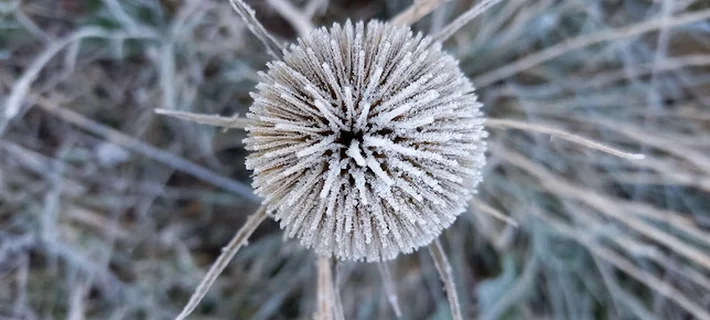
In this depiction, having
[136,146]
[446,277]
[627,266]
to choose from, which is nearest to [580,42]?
[627,266]

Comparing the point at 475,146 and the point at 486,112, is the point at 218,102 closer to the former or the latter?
the point at 486,112

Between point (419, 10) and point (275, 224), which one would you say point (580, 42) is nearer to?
point (419, 10)

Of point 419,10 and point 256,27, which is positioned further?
point 419,10

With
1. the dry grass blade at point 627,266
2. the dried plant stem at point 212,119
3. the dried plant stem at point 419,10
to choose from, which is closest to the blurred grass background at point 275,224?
the dry grass blade at point 627,266

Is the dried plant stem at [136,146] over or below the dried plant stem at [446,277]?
over

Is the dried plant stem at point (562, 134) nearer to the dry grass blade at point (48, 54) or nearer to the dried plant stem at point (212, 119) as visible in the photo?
the dried plant stem at point (212, 119)

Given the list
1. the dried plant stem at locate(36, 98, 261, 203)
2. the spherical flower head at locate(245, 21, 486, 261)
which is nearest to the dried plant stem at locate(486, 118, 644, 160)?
the spherical flower head at locate(245, 21, 486, 261)

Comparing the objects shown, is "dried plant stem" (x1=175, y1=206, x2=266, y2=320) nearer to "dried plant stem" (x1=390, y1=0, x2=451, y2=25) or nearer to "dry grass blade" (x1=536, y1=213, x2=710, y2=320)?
"dried plant stem" (x1=390, y1=0, x2=451, y2=25)
